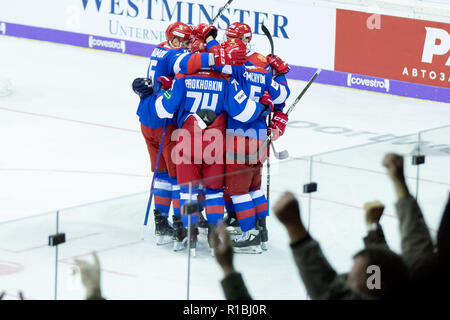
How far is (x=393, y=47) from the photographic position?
1091 cm

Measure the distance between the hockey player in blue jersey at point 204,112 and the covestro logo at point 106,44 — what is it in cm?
758

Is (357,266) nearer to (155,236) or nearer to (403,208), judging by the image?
(403,208)

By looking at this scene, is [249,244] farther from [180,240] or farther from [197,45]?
[197,45]

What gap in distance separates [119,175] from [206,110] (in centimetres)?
250

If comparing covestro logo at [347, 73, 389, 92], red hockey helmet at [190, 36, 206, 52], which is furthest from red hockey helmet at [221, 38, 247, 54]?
covestro logo at [347, 73, 389, 92]

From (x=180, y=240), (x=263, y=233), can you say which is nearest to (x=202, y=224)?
(x=180, y=240)

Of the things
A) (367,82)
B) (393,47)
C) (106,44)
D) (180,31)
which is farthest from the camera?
(106,44)

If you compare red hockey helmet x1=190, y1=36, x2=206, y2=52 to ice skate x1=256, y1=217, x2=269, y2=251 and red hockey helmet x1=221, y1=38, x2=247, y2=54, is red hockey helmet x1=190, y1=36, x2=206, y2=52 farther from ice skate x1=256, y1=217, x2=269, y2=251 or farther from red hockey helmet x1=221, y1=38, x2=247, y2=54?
ice skate x1=256, y1=217, x2=269, y2=251

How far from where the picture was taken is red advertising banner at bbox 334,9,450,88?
34.8 ft

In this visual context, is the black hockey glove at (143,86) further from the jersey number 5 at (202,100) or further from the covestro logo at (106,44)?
the covestro logo at (106,44)

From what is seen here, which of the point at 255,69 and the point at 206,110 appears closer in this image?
the point at 206,110

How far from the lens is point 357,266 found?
244 cm

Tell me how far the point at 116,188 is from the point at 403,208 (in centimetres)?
510
